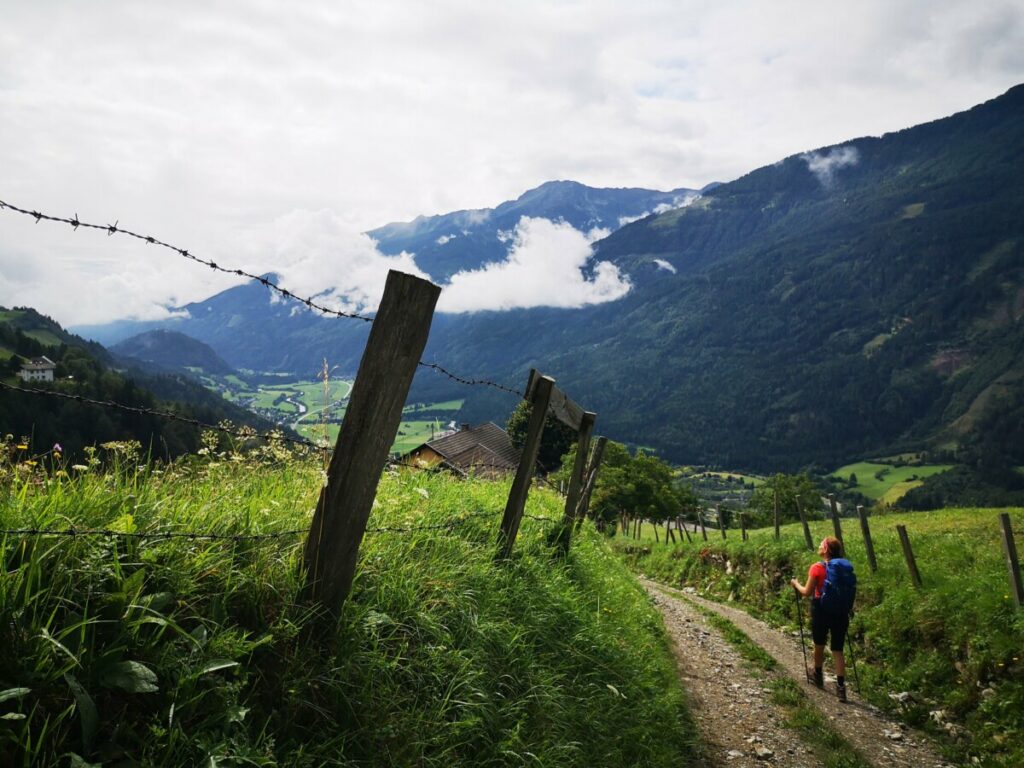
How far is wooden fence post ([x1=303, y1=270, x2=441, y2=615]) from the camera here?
3842 millimetres

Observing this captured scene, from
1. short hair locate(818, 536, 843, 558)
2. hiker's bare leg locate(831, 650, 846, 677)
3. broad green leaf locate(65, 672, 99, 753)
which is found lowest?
hiker's bare leg locate(831, 650, 846, 677)

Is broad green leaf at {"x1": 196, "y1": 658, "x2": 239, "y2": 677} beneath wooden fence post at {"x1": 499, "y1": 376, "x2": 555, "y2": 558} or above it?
beneath

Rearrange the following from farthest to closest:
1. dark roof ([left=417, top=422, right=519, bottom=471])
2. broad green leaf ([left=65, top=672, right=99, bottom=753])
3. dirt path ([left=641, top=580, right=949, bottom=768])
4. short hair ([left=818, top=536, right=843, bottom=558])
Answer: dark roof ([left=417, top=422, right=519, bottom=471]) → short hair ([left=818, top=536, right=843, bottom=558]) → dirt path ([left=641, top=580, right=949, bottom=768]) → broad green leaf ([left=65, top=672, right=99, bottom=753])

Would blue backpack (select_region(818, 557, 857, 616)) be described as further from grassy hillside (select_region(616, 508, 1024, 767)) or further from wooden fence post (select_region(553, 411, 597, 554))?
wooden fence post (select_region(553, 411, 597, 554))

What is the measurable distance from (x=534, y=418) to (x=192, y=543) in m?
4.08

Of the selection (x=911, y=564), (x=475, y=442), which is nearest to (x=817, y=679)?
(x=911, y=564)

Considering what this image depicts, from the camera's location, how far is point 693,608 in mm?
16219

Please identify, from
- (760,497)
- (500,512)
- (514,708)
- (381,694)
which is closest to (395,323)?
(381,694)

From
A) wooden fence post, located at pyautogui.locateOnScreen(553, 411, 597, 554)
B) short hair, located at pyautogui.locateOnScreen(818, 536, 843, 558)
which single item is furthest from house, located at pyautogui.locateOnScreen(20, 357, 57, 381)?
short hair, located at pyautogui.locateOnScreen(818, 536, 843, 558)

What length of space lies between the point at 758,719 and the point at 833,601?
106 inches

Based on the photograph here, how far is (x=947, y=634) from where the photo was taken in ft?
34.2

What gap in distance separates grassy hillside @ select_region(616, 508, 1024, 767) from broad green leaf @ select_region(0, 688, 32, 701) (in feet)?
32.8

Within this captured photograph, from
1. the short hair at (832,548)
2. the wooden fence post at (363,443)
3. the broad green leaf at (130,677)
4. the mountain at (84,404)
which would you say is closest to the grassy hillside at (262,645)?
the broad green leaf at (130,677)

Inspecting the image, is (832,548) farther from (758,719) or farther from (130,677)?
(130,677)
